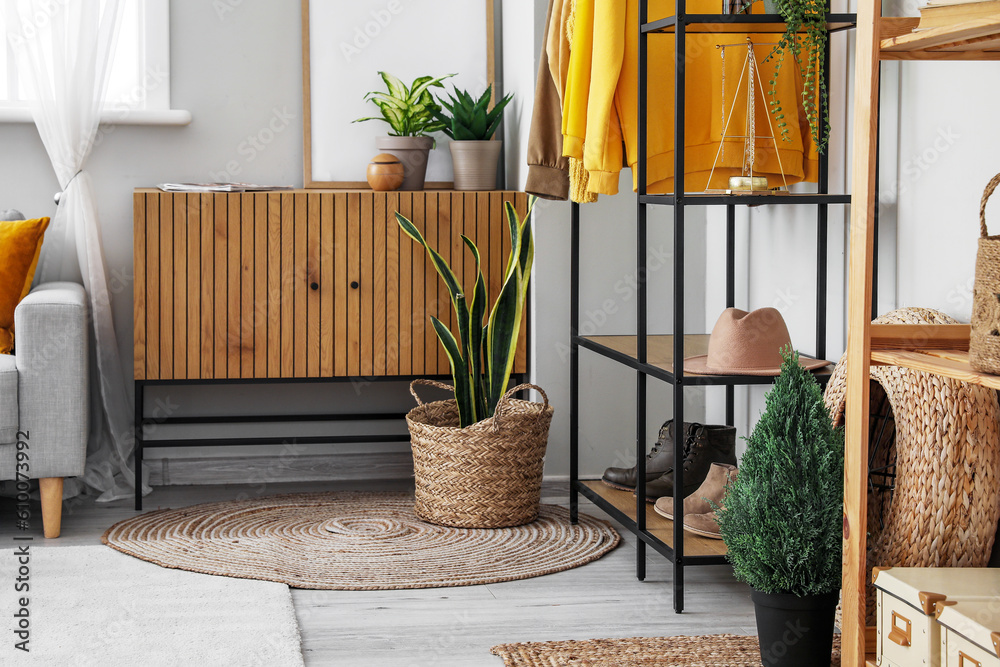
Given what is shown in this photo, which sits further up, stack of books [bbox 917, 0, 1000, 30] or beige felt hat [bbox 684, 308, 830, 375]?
stack of books [bbox 917, 0, 1000, 30]

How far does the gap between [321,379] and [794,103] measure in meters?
1.62

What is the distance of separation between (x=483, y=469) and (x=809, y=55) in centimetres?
132

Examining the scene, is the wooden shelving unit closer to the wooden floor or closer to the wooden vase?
the wooden floor

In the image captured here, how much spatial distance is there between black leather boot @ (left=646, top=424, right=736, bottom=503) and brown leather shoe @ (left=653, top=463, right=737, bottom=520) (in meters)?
0.10

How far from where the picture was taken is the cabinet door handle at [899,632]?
61.1 inches

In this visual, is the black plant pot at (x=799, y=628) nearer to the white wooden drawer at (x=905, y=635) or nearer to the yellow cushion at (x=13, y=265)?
the white wooden drawer at (x=905, y=635)

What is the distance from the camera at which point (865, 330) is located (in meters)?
1.59

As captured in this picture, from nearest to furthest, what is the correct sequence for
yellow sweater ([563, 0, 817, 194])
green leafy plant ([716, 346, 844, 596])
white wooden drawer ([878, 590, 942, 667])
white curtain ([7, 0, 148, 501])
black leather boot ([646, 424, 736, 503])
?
white wooden drawer ([878, 590, 942, 667]) < green leafy plant ([716, 346, 844, 596]) < yellow sweater ([563, 0, 817, 194]) < black leather boot ([646, 424, 736, 503]) < white curtain ([7, 0, 148, 501])

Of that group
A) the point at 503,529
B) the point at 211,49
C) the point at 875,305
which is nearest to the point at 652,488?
the point at 503,529

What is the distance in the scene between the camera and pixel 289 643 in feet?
6.49

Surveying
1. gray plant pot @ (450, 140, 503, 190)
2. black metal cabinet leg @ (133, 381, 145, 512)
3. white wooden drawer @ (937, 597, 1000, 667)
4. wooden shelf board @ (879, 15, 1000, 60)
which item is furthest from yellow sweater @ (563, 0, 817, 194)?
black metal cabinet leg @ (133, 381, 145, 512)

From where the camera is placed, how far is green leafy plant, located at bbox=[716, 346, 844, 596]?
1753mm

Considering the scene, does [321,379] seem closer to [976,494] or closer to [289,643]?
[289,643]

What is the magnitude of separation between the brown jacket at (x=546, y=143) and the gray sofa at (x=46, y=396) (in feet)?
4.12
